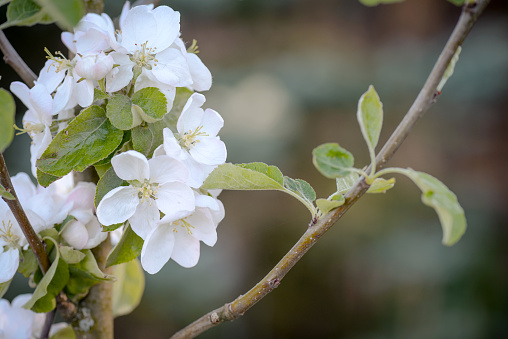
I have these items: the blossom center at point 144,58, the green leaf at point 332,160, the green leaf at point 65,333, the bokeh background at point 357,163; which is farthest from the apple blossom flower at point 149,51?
the bokeh background at point 357,163

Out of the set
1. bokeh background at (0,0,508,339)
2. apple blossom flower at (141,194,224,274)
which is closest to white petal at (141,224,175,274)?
apple blossom flower at (141,194,224,274)

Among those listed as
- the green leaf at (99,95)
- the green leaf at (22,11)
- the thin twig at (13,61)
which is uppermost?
the green leaf at (22,11)

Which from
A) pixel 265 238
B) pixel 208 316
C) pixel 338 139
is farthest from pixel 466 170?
pixel 208 316

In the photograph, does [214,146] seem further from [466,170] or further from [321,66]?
[466,170]

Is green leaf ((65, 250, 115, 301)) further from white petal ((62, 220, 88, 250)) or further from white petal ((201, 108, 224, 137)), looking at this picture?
white petal ((201, 108, 224, 137))

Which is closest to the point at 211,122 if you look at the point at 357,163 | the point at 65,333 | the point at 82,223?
the point at 82,223

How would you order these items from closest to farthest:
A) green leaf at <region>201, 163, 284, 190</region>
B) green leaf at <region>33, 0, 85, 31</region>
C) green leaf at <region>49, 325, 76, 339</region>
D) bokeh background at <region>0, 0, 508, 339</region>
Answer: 1. green leaf at <region>33, 0, 85, 31</region>
2. green leaf at <region>201, 163, 284, 190</region>
3. green leaf at <region>49, 325, 76, 339</region>
4. bokeh background at <region>0, 0, 508, 339</region>

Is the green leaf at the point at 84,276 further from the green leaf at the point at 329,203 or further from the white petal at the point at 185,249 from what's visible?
the green leaf at the point at 329,203

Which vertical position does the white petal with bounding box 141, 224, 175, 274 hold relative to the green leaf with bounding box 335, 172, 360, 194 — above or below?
above
